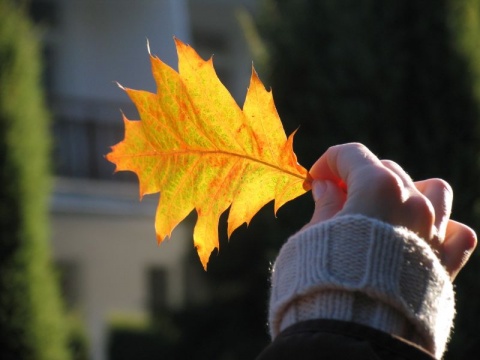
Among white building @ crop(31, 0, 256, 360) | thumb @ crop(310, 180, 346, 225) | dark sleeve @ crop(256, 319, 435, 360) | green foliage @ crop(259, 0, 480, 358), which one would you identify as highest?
thumb @ crop(310, 180, 346, 225)

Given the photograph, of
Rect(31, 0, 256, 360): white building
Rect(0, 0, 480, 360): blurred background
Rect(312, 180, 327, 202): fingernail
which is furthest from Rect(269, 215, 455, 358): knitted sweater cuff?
Rect(31, 0, 256, 360): white building

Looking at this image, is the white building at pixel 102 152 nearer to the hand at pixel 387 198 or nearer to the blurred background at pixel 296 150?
the blurred background at pixel 296 150

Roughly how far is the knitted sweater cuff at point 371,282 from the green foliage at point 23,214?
614cm

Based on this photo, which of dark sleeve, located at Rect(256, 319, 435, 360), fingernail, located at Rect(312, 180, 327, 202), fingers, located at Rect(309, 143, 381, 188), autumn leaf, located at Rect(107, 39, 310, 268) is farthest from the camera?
autumn leaf, located at Rect(107, 39, 310, 268)

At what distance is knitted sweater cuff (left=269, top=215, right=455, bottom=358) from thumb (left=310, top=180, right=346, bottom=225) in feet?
0.26

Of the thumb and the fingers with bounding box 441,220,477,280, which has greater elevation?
the thumb

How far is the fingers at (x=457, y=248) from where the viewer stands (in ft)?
4.01

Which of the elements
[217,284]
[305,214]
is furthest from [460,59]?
[217,284]

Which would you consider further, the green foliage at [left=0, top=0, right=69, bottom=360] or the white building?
the white building

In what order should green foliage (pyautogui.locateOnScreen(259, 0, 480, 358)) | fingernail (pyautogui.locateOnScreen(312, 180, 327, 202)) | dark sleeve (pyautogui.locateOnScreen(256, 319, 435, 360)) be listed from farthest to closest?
green foliage (pyautogui.locateOnScreen(259, 0, 480, 358)) < fingernail (pyautogui.locateOnScreen(312, 180, 327, 202)) < dark sleeve (pyautogui.locateOnScreen(256, 319, 435, 360))

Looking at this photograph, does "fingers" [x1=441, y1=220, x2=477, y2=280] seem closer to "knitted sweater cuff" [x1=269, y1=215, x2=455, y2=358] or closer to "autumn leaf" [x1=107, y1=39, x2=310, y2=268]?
"knitted sweater cuff" [x1=269, y1=215, x2=455, y2=358]

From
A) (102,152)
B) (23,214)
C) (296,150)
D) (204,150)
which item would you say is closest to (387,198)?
(204,150)

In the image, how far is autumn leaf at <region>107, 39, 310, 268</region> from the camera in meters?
1.48

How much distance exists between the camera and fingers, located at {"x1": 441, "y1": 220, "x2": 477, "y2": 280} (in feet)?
4.01
